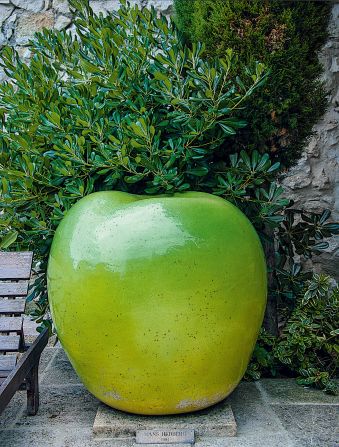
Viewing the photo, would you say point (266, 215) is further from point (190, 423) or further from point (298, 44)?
point (190, 423)

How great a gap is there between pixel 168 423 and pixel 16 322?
80 cm

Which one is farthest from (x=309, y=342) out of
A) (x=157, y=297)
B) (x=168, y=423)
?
(x=157, y=297)

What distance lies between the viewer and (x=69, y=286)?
2.28m

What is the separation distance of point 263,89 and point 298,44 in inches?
11.2

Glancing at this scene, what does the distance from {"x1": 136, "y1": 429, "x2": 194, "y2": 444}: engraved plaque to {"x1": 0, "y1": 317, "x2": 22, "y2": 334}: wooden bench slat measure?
2.33 ft

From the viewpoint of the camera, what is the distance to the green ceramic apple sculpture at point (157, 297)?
2168 millimetres

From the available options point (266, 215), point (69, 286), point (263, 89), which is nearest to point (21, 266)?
point (69, 286)

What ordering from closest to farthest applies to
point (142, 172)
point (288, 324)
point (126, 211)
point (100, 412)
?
point (126, 211)
point (100, 412)
point (142, 172)
point (288, 324)

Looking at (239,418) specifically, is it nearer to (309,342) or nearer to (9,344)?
(309,342)

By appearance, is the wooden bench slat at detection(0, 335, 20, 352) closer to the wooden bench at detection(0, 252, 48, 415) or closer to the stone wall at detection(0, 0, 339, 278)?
the wooden bench at detection(0, 252, 48, 415)

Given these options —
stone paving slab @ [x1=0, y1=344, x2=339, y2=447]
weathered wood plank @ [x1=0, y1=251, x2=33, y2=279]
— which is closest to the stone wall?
stone paving slab @ [x1=0, y1=344, x2=339, y2=447]

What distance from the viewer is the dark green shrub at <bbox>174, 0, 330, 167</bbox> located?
2.78m

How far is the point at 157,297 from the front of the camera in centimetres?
215

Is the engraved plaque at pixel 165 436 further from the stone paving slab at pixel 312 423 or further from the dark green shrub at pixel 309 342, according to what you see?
the dark green shrub at pixel 309 342
